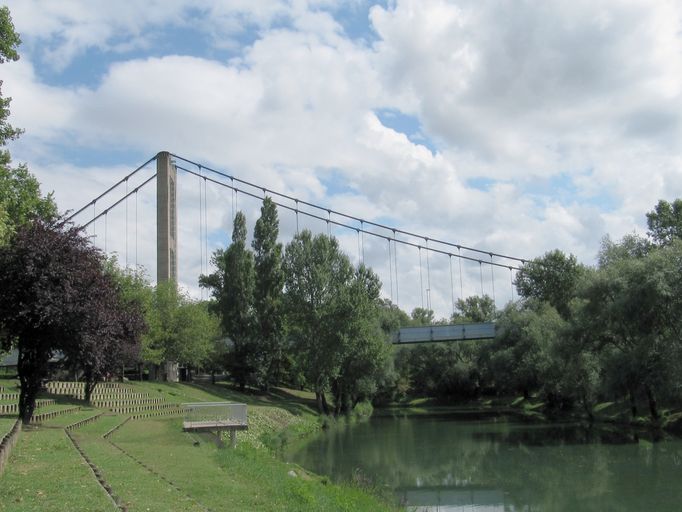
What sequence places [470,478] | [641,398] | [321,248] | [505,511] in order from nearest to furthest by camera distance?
[505,511] → [470,478] → [641,398] → [321,248]

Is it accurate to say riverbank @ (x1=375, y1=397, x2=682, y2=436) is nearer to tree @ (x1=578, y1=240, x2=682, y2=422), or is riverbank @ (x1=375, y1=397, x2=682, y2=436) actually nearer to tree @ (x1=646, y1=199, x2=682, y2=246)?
tree @ (x1=578, y1=240, x2=682, y2=422)

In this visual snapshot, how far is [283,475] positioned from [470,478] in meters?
10.3

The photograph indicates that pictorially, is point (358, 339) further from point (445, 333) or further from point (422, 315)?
point (422, 315)

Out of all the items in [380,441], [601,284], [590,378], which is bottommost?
[380,441]

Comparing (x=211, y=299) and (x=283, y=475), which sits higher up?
(x=211, y=299)

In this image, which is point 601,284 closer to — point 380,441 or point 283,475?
point 380,441

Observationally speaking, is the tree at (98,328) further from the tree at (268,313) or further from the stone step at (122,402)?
the tree at (268,313)

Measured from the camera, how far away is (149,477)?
12758 millimetres

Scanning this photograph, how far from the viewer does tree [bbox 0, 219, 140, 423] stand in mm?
20500

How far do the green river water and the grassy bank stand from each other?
4.65 m

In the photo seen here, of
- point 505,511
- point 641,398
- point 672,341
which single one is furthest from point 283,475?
point 641,398

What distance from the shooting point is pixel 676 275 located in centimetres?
3139

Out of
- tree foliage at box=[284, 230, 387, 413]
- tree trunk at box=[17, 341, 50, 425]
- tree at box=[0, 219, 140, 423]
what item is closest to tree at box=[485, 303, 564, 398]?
tree foliage at box=[284, 230, 387, 413]

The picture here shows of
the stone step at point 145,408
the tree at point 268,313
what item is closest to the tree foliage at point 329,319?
the tree at point 268,313
